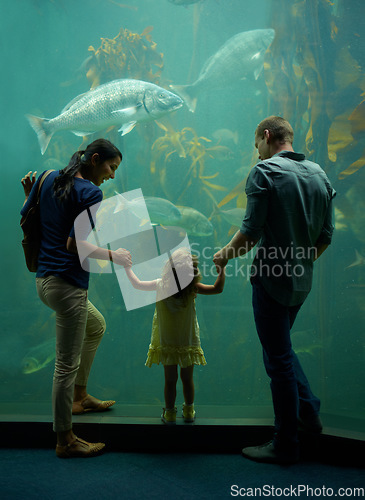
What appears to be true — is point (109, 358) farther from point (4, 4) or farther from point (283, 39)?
point (4, 4)

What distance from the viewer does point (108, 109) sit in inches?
125

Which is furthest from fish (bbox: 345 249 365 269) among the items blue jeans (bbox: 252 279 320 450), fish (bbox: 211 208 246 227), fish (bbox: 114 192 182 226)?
blue jeans (bbox: 252 279 320 450)

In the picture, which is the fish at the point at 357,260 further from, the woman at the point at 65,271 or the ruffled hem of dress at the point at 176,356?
the woman at the point at 65,271

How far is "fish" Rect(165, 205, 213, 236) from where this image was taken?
156 inches

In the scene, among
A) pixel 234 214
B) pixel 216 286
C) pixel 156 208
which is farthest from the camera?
pixel 234 214

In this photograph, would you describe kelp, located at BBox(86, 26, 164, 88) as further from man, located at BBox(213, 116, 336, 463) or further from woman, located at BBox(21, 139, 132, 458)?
man, located at BBox(213, 116, 336, 463)

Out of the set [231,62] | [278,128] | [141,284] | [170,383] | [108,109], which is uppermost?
[231,62]

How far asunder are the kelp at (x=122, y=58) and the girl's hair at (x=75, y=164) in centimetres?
330

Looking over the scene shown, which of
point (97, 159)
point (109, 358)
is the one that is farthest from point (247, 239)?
point (109, 358)

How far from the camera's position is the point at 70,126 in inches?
→ 125

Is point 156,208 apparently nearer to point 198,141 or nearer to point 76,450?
point 198,141

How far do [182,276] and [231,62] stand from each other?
326cm

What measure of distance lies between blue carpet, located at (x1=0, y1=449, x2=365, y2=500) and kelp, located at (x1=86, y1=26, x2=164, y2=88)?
4.48 m

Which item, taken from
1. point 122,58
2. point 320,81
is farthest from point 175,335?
point 122,58
